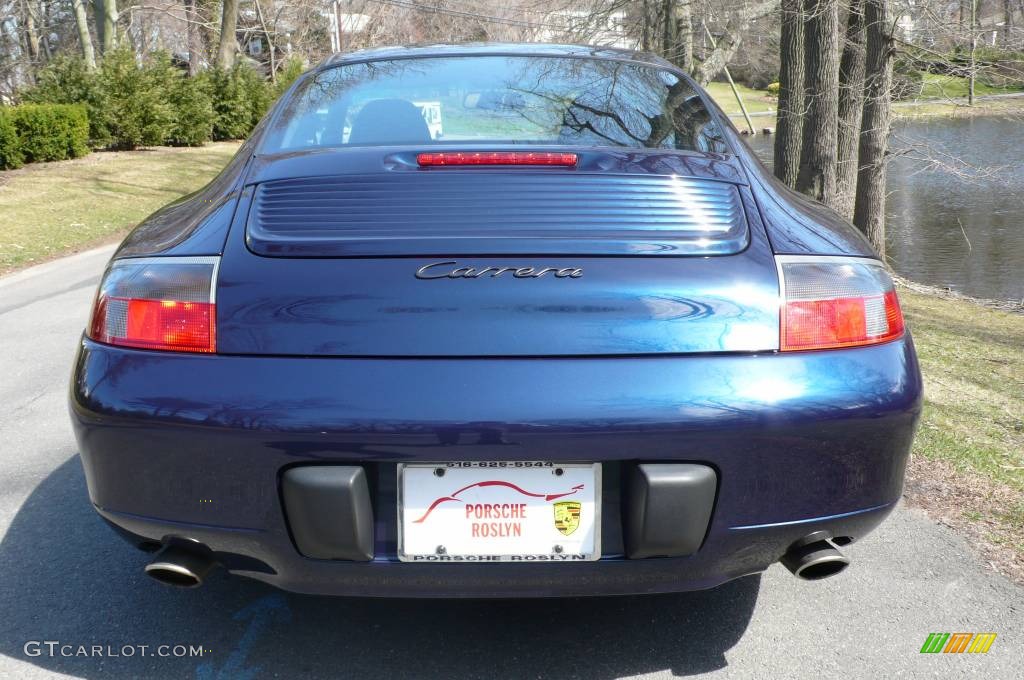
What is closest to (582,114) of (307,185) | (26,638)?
(307,185)

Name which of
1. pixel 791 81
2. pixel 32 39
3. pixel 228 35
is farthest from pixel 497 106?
pixel 32 39

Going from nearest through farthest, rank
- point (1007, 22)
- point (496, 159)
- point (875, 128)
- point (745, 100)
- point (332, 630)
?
point (496, 159) → point (332, 630) → point (875, 128) → point (1007, 22) → point (745, 100)

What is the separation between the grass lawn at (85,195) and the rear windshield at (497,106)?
9.05 metres

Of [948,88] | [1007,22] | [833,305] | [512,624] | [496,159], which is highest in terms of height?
[1007,22]

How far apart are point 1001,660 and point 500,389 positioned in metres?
1.56

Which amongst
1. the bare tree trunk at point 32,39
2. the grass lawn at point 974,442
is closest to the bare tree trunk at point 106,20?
the bare tree trunk at point 32,39

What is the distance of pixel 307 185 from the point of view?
235cm

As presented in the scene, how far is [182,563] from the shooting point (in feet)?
7.13

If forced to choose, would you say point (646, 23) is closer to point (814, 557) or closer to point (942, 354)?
point (942, 354)

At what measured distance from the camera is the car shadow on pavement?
2.43 m

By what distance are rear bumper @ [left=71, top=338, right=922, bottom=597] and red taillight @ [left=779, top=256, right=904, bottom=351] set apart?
4 centimetres

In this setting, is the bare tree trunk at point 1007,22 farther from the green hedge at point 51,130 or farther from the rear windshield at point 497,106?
the green hedge at point 51,130

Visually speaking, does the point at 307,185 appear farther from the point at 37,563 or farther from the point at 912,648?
the point at 912,648

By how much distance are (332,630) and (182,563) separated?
1.91 feet
